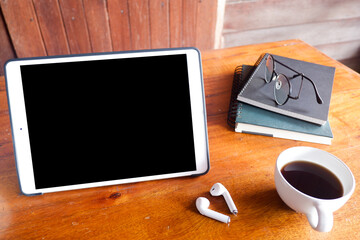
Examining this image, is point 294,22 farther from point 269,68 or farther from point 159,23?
point 269,68

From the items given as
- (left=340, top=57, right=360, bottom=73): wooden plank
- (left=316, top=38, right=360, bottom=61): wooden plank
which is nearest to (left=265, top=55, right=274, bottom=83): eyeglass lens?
(left=316, top=38, right=360, bottom=61): wooden plank

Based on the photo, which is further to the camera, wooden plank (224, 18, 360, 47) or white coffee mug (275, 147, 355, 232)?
wooden plank (224, 18, 360, 47)

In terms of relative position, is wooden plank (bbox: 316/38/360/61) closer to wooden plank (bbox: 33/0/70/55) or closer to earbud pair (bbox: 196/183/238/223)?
wooden plank (bbox: 33/0/70/55)

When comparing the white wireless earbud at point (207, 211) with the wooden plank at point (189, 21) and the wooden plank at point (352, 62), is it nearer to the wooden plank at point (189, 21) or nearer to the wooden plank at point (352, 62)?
the wooden plank at point (189, 21)

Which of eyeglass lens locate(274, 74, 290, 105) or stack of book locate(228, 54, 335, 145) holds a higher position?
eyeglass lens locate(274, 74, 290, 105)

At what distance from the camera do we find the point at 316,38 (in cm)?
216

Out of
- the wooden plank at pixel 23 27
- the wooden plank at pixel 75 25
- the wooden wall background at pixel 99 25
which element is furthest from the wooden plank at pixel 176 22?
the wooden plank at pixel 23 27

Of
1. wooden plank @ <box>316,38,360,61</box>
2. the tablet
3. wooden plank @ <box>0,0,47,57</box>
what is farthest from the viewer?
wooden plank @ <box>316,38,360,61</box>

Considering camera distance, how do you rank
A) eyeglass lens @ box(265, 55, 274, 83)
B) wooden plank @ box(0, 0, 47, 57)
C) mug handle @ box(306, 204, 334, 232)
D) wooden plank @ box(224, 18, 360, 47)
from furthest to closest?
wooden plank @ box(224, 18, 360, 47) → wooden plank @ box(0, 0, 47, 57) → eyeglass lens @ box(265, 55, 274, 83) → mug handle @ box(306, 204, 334, 232)

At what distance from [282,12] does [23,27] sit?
1626mm

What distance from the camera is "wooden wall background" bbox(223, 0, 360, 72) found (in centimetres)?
185

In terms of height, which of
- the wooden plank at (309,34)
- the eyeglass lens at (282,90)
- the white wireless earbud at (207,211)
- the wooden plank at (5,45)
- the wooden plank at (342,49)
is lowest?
the wooden plank at (342,49)

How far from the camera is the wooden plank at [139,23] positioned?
5.33 feet

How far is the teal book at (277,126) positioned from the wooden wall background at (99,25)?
118cm
